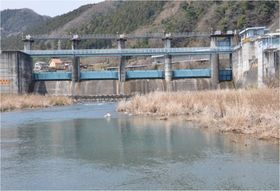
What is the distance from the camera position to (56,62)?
8856 centimetres

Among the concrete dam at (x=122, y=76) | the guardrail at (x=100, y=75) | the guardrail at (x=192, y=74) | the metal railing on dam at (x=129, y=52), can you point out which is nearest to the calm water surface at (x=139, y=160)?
the concrete dam at (x=122, y=76)

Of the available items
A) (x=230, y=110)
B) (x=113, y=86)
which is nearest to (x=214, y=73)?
(x=113, y=86)

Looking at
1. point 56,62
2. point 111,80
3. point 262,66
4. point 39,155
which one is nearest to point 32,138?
point 39,155

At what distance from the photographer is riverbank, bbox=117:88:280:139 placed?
13453mm

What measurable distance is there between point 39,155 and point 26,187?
11.8 feet

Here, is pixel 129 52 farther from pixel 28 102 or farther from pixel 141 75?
pixel 28 102

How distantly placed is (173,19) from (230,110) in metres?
79.2

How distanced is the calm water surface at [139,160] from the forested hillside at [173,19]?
58.0 m

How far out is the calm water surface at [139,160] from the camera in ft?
28.2

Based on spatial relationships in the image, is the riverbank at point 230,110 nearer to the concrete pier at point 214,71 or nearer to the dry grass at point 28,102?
the dry grass at point 28,102

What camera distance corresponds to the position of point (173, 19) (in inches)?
3654

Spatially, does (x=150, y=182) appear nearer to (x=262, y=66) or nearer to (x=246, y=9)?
(x=262, y=66)

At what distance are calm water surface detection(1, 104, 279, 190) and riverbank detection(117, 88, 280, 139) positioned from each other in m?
0.61

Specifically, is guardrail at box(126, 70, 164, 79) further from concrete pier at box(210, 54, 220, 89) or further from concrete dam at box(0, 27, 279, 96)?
concrete pier at box(210, 54, 220, 89)
